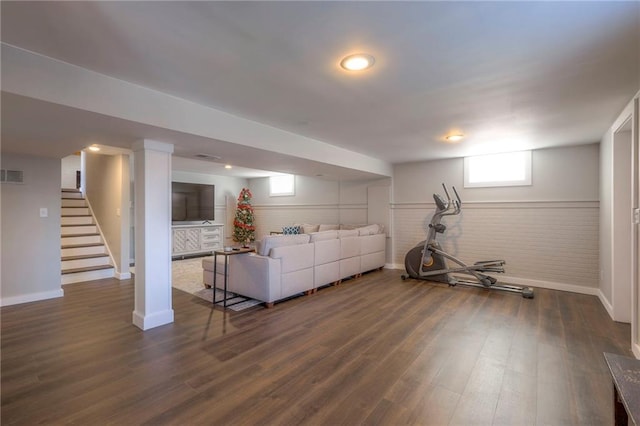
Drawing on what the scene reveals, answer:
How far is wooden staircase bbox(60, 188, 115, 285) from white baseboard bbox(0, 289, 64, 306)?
0.81 metres

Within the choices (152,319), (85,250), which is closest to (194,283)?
(152,319)

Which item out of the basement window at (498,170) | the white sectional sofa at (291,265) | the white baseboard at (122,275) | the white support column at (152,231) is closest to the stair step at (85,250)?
the white baseboard at (122,275)

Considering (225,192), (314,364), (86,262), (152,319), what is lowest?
(314,364)

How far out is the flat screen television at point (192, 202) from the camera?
7608mm

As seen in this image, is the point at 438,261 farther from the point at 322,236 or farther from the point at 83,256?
the point at 83,256

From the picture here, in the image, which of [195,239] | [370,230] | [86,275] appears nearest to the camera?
[86,275]

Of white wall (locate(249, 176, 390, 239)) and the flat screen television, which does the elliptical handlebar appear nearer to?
white wall (locate(249, 176, 390, 239))

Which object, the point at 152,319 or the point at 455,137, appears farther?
the point at 455,137

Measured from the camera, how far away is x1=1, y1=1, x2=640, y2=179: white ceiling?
60.2 inches

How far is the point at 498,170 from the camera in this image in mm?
5227

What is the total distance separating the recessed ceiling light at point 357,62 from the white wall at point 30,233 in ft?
15.4

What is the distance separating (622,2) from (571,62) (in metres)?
0.61

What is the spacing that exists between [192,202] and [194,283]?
11.9 ft

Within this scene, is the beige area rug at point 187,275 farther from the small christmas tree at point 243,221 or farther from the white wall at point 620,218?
the white wall at point 620,218
